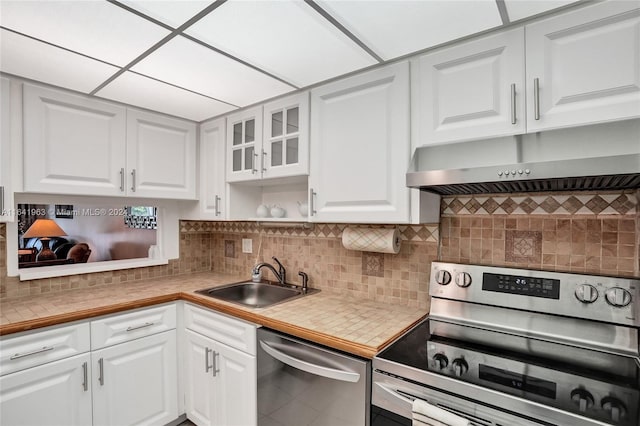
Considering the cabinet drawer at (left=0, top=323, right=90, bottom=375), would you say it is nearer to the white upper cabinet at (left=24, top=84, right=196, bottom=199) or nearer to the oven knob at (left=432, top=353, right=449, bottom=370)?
the white upper cabinet at (left=24, top=84, right=196, bottom=199)

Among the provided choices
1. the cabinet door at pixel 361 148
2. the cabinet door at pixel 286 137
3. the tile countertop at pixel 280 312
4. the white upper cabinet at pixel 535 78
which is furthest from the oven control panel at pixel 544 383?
the cabinet door at pixel 286 137

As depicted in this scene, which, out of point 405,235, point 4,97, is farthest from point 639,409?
point 4,97

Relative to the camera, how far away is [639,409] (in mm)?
886

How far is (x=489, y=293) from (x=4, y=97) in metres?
2.53

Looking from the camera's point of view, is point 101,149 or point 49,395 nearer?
point 49,395

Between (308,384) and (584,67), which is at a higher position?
(584,67)

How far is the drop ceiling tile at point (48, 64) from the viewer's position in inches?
54.4

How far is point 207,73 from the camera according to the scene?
1639mm

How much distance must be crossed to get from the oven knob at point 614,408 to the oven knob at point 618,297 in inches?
17.4

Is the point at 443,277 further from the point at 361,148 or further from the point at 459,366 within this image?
the point at 361,148

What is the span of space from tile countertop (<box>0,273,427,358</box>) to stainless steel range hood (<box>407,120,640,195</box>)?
0.66 m

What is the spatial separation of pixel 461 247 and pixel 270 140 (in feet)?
4.11

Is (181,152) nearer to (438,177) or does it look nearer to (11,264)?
(11,264)

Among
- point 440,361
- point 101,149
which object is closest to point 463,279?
point 440,361
